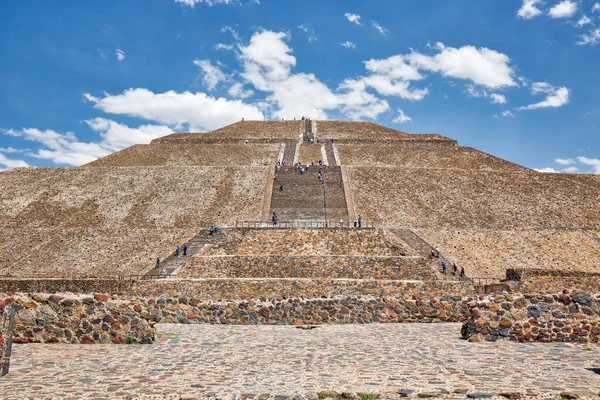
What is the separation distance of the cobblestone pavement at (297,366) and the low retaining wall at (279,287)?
32.9 feet

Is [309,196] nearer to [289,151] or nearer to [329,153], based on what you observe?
[329,153]

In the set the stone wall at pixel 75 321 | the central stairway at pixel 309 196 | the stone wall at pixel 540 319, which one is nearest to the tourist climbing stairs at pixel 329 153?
the central stairway at pixel 309 196

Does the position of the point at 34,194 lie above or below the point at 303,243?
above

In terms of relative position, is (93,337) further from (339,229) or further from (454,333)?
(339,229)

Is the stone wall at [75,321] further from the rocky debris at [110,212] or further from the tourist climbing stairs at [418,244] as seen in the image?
the rocky debris at [110,212]

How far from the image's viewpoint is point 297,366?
722 cm

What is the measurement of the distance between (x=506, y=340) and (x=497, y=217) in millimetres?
30696

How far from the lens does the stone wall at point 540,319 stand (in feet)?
30.6

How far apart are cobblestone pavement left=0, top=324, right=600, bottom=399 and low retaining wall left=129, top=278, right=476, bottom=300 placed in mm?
10029

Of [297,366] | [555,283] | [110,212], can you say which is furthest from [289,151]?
[297,366]

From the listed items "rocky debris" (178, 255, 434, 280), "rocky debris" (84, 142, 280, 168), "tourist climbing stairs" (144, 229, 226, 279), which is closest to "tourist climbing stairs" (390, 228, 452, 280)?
"rocky debris" (178, 255, 434, 280)

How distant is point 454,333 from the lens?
1066 cm

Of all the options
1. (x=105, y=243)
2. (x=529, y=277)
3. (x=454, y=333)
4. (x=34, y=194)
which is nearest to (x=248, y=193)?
(x=105, y=243)

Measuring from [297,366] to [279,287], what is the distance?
13.9 meters
